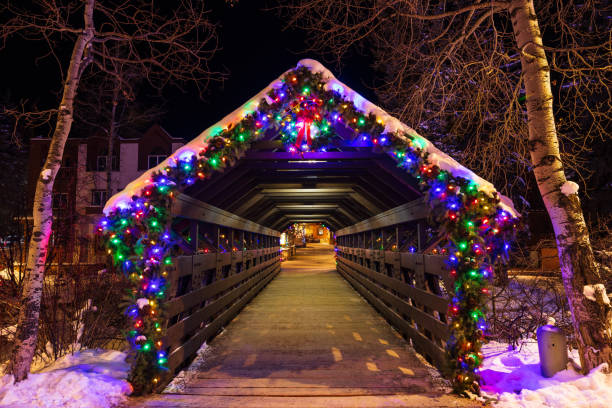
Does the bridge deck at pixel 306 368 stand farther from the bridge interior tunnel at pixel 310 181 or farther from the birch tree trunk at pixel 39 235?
the bridge interior tunnel at pixel 310 181

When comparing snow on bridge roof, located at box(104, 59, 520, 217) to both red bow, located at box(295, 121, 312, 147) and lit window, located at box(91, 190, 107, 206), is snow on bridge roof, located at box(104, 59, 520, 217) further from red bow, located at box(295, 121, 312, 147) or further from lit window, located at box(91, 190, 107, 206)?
lit window, located at box(91, 190, 107, 206)

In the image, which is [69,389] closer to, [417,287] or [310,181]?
[417,287]

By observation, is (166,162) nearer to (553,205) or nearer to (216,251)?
(216,251)

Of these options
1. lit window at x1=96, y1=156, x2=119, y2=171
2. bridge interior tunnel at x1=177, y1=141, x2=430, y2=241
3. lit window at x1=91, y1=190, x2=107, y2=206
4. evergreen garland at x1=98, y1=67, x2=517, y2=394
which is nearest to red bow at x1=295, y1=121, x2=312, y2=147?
bridge interior tunnel at x1=177, y1=141, x2=430, y2=241

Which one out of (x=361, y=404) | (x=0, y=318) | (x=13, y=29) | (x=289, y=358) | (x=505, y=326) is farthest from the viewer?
(x=505, y=326)

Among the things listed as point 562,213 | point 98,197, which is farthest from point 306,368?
point 98,197

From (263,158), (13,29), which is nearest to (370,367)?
(263,158)

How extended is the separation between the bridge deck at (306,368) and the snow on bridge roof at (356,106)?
2.28m

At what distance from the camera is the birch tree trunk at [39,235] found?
171 inches

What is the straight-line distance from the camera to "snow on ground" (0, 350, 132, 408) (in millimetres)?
3812

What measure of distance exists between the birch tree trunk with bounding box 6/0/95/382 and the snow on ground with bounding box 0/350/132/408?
0.75 feet

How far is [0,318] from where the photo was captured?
20.7 ft

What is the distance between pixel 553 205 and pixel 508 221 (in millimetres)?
713

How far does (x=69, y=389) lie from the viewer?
397 cm
